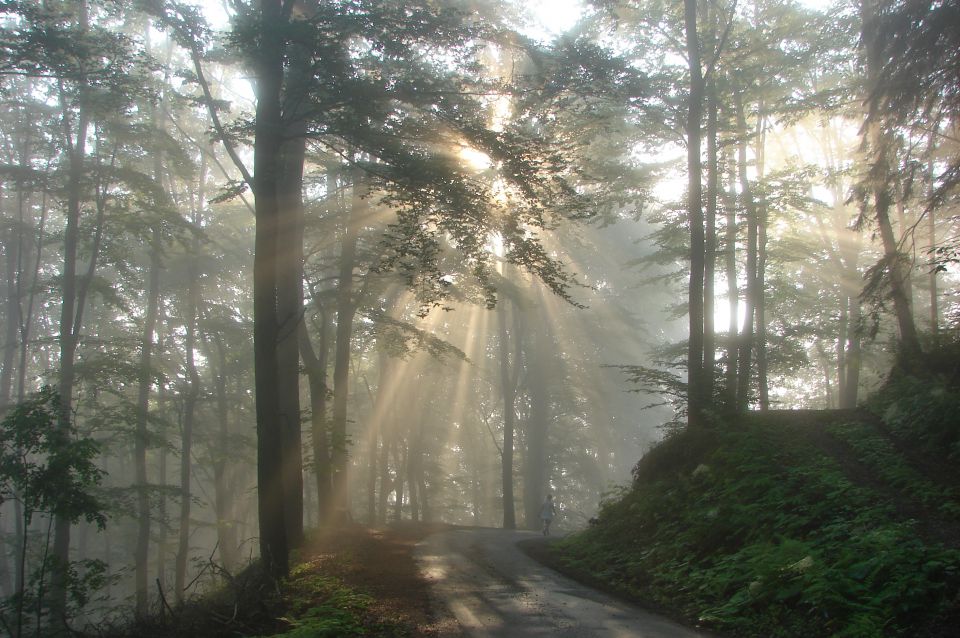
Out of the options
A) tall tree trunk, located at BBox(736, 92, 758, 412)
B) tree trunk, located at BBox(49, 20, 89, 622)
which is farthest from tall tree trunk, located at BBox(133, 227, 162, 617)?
tall tree trunk, located at BBox(736, 92, 758, 412)

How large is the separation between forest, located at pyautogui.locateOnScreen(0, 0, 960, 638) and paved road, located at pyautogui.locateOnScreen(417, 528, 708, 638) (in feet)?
2.54

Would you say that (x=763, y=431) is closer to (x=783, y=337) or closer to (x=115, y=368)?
(x=783, y=337)

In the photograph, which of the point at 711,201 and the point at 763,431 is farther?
the point at 711,201

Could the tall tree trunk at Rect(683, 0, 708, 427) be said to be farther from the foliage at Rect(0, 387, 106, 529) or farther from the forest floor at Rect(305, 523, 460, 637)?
the foliage at Rect(0, 387, 106, 529)

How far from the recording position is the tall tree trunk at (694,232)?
577 inches

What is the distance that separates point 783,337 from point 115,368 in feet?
74.7

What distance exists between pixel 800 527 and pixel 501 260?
11.9m

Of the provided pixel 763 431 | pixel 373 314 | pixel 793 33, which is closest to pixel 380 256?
pixel 373 314

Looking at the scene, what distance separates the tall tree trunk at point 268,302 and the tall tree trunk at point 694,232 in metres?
9.27

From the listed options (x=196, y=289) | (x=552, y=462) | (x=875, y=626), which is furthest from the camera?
(x=552, y=462)

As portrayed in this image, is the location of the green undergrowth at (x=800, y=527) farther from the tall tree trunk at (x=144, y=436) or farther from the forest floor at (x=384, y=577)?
the tall tree trunk at (x=144, y=436)

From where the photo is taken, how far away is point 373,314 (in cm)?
1853

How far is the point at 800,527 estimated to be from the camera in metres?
8.40

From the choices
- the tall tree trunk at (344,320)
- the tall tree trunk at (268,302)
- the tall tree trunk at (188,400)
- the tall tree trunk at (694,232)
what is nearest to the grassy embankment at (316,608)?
the tall tree trunk at (268,302)
